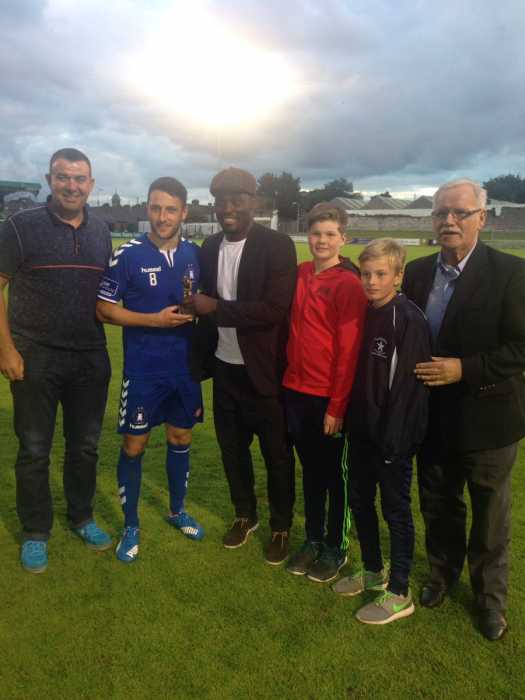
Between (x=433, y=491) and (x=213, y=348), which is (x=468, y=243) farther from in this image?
(x=213, y=348)

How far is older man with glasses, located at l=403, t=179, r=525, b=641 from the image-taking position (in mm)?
2619

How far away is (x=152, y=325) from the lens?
324 centimetres

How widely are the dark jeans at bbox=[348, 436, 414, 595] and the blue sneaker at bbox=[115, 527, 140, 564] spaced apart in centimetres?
145

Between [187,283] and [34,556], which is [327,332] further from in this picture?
[34,556]

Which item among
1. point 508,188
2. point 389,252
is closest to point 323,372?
point 389,252

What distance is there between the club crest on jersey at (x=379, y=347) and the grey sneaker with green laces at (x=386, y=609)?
1.32m

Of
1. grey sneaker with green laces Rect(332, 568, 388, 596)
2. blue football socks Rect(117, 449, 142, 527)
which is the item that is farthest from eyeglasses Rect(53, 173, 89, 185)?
grey sneaker with green laces Rect(332, 568, 388, 596)

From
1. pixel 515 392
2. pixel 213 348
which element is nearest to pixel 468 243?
pixel 515 392

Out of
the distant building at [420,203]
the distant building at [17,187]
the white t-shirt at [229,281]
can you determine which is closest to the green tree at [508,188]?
the distant building at [420,203]

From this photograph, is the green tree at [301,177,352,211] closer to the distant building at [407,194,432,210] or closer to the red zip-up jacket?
the distant building at [407,194,432,210]

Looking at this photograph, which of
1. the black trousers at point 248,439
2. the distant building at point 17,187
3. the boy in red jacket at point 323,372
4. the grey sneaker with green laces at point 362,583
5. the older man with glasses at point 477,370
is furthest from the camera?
the distant building at point 17,187

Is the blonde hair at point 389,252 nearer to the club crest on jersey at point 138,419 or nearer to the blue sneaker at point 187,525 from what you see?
the club crest on jersey at point 138,419

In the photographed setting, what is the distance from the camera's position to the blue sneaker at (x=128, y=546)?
3439 mm

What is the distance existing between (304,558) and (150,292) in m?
1.90
